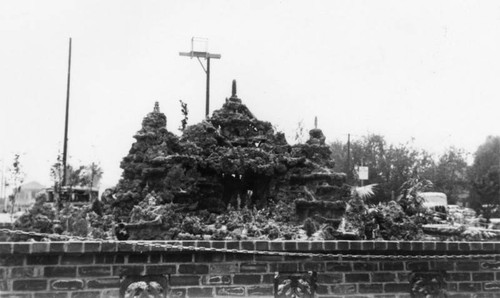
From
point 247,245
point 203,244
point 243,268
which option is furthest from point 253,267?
point 203,244

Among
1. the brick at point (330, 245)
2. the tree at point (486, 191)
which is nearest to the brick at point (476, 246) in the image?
the brick at point (330, 245)

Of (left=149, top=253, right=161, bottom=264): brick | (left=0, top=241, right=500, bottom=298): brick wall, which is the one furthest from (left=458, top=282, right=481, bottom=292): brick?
(left=149, top=253, right=161, bottom=264): brick

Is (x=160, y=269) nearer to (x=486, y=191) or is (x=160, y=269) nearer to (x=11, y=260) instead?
A: (x=11, y=260)

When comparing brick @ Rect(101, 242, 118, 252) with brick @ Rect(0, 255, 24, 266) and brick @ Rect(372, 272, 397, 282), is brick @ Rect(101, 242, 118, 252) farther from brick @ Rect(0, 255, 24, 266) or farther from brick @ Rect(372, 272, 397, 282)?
brick @ Rect(372, 272, 397, 282)

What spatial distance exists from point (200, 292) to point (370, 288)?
59.3 inches

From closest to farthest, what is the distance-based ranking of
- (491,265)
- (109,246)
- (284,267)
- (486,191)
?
(109,246), (284,267), (491,265), (486,191)

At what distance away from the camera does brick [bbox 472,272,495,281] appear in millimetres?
4715

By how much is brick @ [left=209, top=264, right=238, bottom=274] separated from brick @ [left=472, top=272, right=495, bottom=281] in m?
2.29

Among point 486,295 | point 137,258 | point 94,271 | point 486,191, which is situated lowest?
point 486,295

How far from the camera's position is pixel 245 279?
4160 millimetres

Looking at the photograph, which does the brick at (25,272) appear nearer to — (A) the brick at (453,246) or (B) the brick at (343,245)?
(B) the brick at (343,245)

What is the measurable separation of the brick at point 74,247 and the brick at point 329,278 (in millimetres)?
1959

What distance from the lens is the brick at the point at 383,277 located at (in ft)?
14.7

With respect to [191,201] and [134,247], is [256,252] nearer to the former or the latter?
[134,247]
